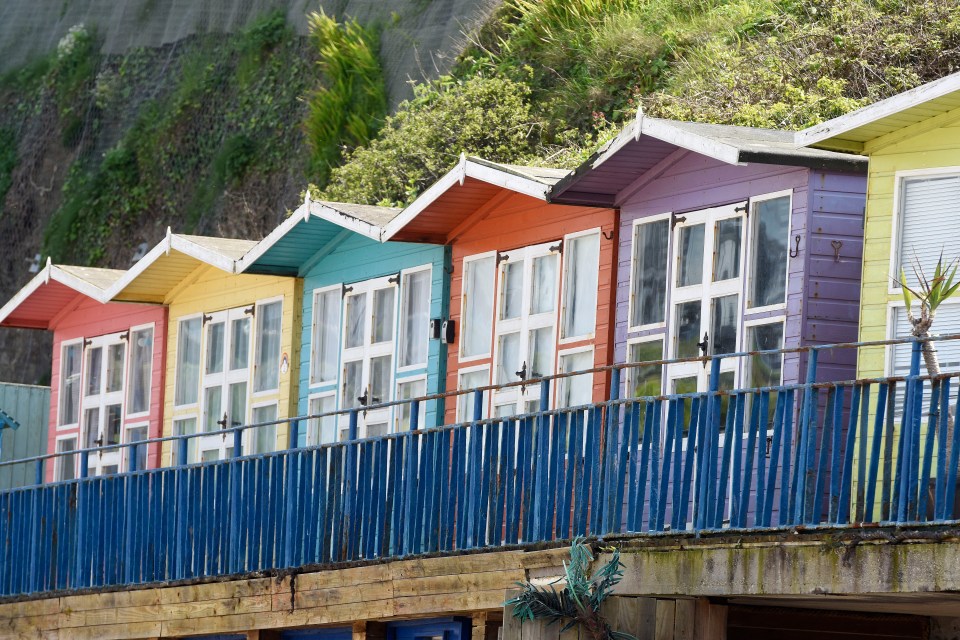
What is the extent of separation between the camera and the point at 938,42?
19391mm

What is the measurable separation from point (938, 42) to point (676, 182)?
7.17 metres

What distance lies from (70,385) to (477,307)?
7027 millimetres

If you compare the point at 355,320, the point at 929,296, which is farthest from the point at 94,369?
the point at 929,296

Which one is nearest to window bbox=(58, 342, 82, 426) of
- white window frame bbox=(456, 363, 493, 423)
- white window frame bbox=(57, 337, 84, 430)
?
white window frame bbox=(57, 337, 84, 430)

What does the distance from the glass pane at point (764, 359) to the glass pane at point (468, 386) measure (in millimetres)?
3238

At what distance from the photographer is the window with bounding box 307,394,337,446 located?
17.1m

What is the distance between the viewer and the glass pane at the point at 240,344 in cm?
1830

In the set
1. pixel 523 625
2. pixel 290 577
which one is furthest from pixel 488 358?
pixel 523 625

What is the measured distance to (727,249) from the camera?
1281cm

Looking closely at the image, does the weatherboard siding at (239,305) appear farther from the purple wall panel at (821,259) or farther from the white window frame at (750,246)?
the purple wall panel at (821,259)

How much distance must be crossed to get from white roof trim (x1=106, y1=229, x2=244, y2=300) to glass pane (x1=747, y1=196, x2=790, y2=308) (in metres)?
6.10

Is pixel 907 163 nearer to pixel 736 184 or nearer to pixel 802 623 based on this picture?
pixel 736 184

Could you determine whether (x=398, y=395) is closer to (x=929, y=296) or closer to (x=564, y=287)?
(x=564, y=287)

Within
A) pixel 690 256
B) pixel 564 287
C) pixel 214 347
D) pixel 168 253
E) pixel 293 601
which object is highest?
pixel 168 253
